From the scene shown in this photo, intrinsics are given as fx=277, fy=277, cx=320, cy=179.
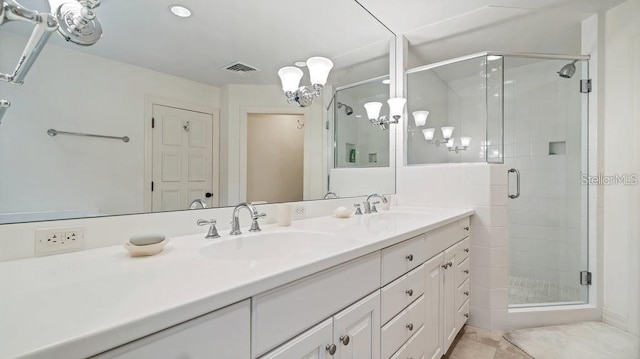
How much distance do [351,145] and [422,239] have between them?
1.01 m

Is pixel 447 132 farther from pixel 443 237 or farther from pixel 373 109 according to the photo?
pixel 443 237

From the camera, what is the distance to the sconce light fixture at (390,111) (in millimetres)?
2213

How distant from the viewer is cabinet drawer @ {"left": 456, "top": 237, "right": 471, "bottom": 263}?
5.94 ft

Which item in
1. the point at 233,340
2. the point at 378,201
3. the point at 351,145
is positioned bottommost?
the point at 233,340

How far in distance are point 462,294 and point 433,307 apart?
0.59m


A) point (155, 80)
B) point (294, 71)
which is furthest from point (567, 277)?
point (155, 80)

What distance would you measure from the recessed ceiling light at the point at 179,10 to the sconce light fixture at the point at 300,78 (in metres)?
0.50

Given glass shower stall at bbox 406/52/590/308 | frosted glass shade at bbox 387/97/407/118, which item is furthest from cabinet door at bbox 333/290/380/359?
glass shower stall at bbox 406/52/590/308

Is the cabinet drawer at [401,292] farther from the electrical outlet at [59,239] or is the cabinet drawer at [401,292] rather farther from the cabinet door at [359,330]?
the electrical outlet at [59,239]

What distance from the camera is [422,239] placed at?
1.33 m

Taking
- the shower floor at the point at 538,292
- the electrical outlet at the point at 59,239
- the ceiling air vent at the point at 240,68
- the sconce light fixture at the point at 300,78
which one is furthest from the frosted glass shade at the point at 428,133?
the electrical outlet at the point at 59,239

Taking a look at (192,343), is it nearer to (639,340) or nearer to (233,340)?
(233,340)

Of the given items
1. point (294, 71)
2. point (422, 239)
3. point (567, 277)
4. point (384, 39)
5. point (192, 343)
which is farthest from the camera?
point (567, 277)

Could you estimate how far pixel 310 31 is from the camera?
1728mm
